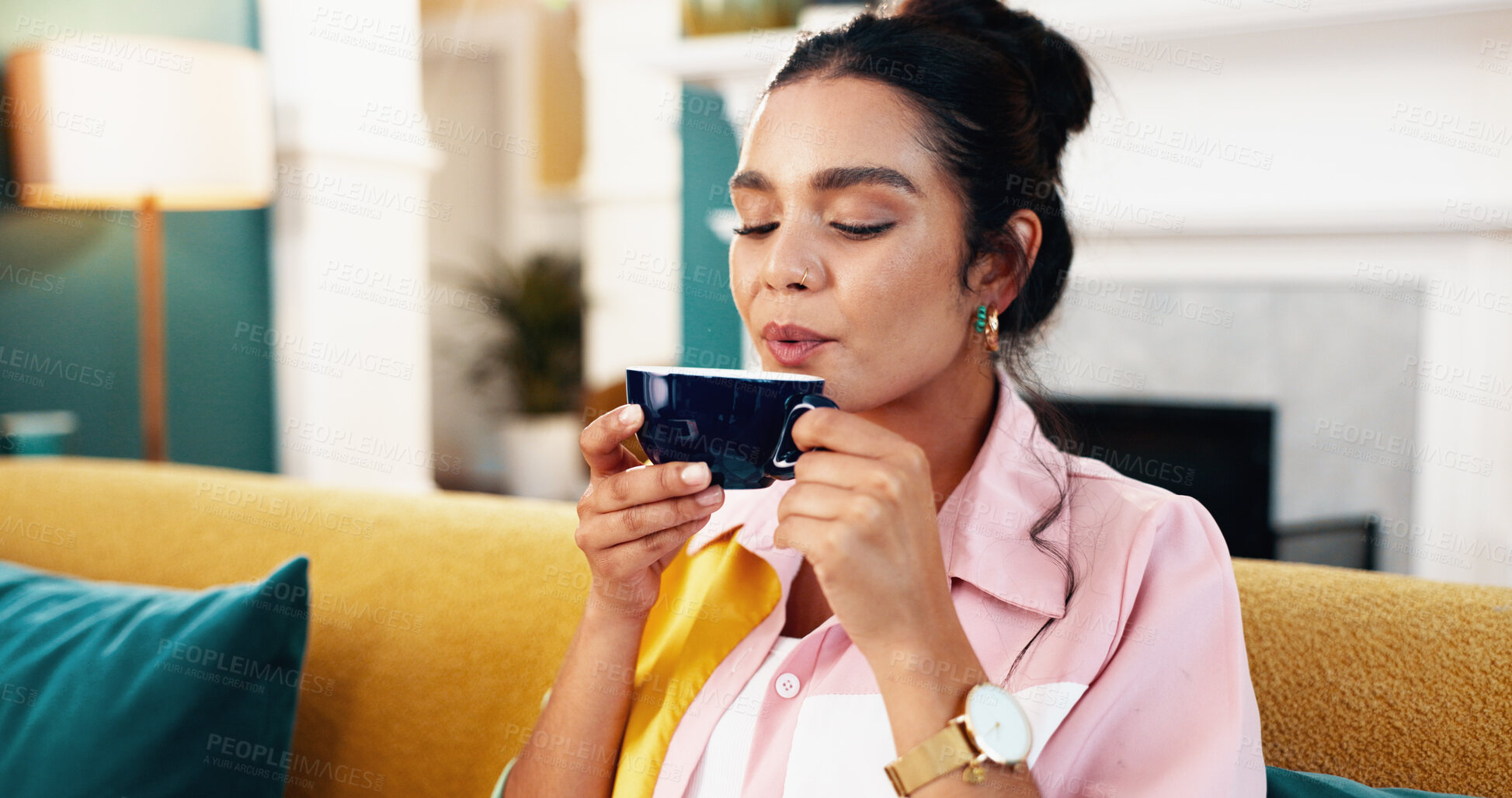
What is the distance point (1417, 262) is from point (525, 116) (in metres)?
4.31

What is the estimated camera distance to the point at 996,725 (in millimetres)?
703

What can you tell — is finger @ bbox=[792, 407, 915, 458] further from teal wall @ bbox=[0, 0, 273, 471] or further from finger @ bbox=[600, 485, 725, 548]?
teal wall @ bbox=[0, 0, 273, 471]

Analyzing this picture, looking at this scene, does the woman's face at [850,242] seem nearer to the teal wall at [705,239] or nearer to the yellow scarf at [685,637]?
the yellow scarf at [685,637]

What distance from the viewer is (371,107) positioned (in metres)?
3.43

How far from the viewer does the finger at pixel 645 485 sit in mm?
701

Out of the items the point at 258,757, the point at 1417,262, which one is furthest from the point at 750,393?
the point at 1417,262

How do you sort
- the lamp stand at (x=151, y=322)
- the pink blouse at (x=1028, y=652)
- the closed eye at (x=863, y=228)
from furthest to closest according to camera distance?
the lamp stand at (x=151, y=322) → the closed eye at (x=863, y=228) → the pink blouse at (x=1028, y=652)

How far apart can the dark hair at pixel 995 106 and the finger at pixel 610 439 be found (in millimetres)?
357

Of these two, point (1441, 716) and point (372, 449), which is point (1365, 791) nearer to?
point (1441, 716)

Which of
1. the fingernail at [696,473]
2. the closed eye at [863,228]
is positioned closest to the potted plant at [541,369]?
the closed eye at [863,228]

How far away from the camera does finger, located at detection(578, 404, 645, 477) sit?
692 millimetres

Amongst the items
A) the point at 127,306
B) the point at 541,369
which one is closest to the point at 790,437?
the point at 127,306

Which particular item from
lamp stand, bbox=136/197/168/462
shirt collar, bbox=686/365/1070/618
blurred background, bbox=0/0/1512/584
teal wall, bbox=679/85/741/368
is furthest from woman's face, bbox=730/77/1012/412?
lamp stand, bbox=136/197/168/462

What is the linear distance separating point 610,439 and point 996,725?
33 cm
